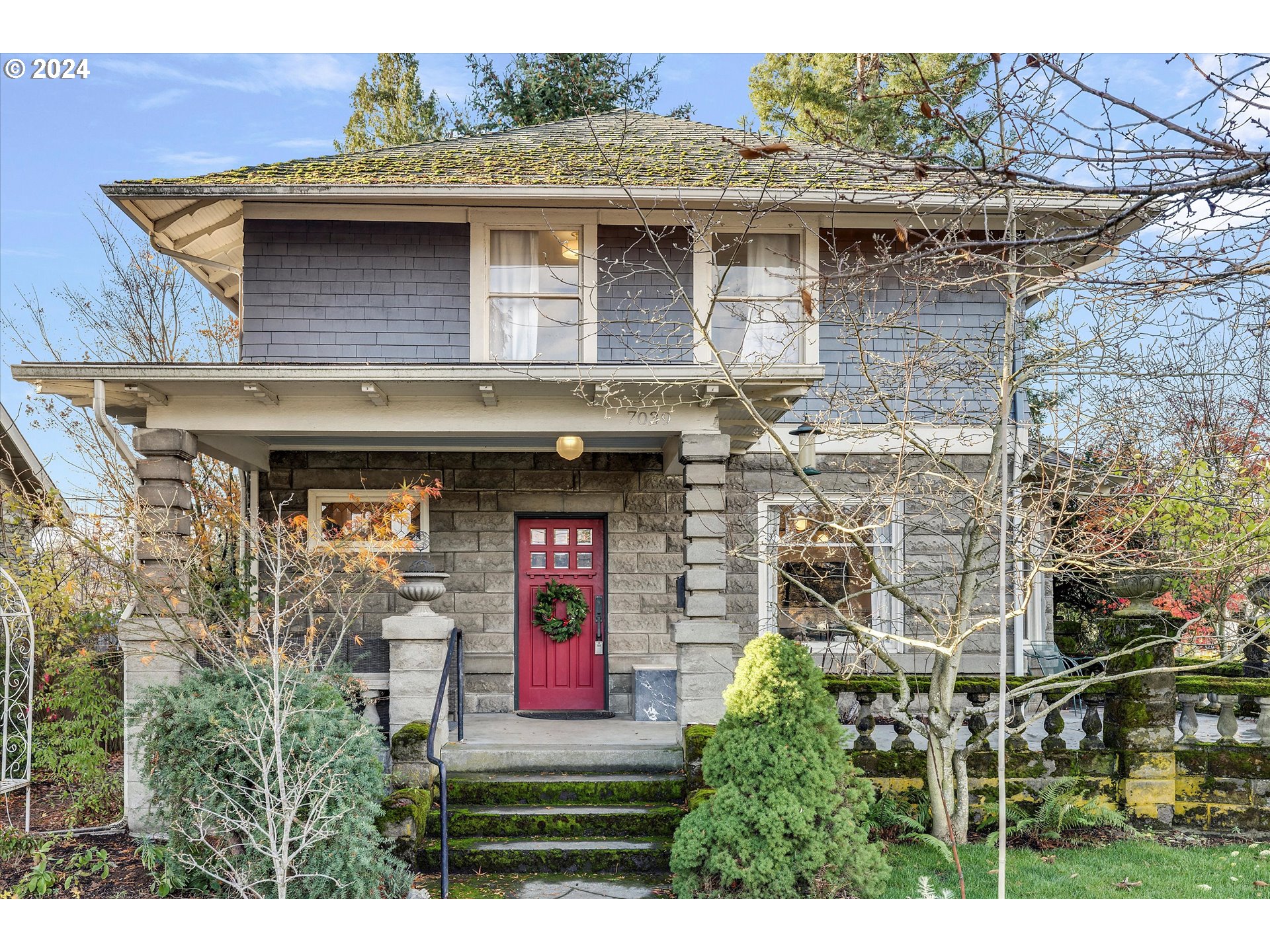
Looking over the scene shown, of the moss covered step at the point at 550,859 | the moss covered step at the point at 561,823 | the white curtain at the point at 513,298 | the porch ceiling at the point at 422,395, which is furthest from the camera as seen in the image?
the white curtain at the point at 513,298

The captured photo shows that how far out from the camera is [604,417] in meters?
7.53

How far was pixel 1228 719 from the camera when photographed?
680 cm

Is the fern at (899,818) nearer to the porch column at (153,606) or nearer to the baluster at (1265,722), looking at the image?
the baluster at (1265,722)

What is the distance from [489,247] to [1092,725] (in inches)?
281

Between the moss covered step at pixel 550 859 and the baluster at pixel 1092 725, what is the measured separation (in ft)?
10.8

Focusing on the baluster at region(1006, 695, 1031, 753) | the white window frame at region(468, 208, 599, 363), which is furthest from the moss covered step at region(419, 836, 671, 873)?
the white window frame at region(468, 208, 599, 363)

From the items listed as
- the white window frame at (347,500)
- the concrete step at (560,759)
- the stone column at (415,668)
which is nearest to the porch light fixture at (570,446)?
the stone column at (415,668)

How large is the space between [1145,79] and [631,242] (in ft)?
16.6

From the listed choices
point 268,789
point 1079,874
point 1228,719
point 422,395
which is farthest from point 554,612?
point 1228,719

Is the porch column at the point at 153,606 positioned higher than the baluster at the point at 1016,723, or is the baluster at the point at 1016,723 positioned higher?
the porch column at the point at 153,606

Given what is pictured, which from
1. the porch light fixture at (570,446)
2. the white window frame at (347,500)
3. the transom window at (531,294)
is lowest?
the white window frame at (347,500)

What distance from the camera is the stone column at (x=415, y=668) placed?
693 cm

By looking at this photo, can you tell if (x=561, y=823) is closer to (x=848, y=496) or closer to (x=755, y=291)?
(x=848, y=496)
